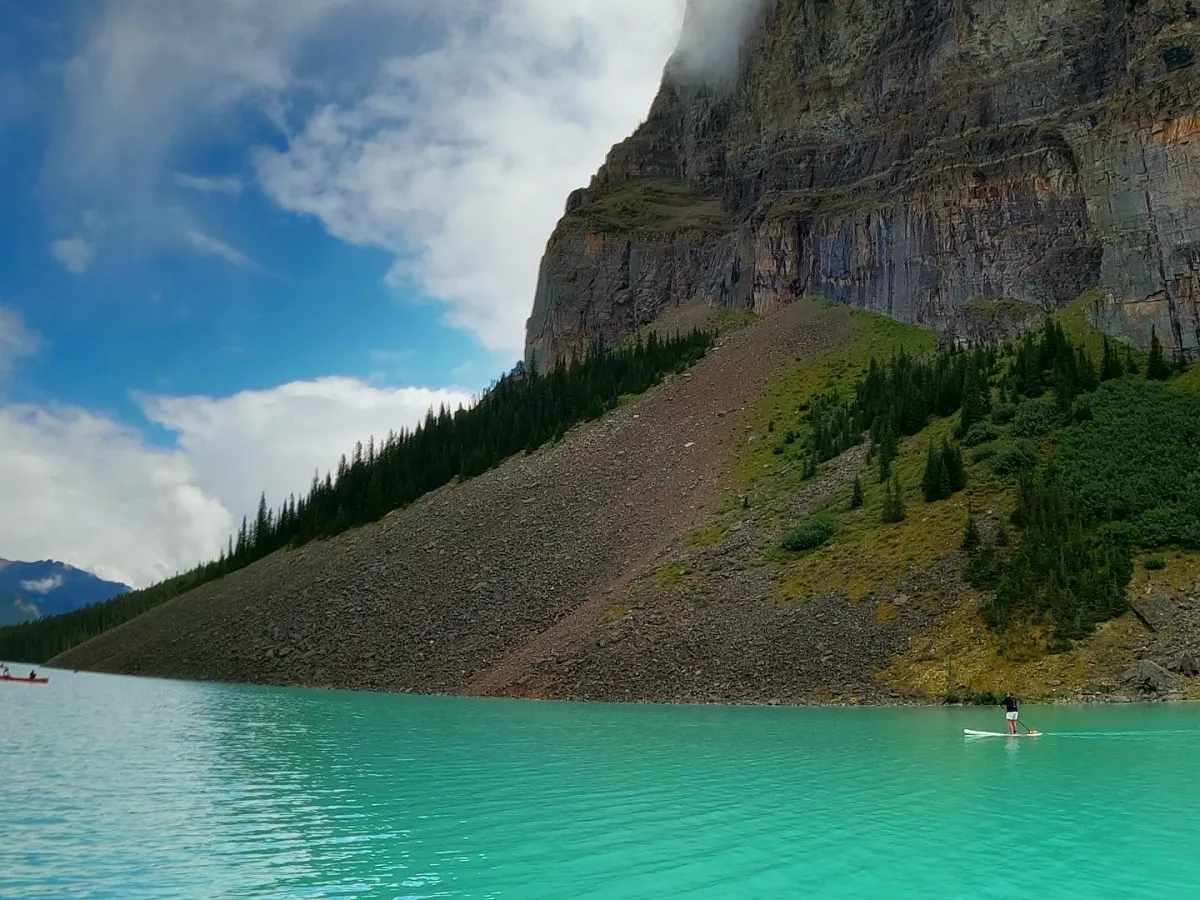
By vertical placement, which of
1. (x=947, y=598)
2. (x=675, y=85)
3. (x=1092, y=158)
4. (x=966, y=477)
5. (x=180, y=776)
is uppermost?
(x=675, y=85)

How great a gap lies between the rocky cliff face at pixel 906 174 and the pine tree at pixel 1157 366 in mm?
5309

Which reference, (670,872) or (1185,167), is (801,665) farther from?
(1185,167)

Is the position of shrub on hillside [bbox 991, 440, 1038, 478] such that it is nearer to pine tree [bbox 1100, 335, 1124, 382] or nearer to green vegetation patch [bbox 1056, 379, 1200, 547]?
green vegetation patch [bbox 1056, 379, 1200, 547]

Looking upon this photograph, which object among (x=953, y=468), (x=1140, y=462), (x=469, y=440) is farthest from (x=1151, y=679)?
(x=469, y=440)

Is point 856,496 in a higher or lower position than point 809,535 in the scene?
higher

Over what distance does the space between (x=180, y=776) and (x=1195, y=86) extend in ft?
312

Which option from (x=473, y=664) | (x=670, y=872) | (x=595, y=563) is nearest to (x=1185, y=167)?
(x=595, y=563)

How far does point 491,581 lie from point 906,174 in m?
83.3

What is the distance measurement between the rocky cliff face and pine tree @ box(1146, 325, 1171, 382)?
17.4 ft

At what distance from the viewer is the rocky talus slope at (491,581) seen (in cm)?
5475

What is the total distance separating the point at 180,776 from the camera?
23.1 m

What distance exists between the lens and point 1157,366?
216 feet

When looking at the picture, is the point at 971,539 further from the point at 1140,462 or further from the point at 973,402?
the point at 973,402

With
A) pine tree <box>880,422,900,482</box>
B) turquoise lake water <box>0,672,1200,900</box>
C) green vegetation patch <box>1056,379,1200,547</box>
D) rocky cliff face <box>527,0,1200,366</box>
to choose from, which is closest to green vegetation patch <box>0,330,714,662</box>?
rocky cliff face <box>527,0,1200,366</box>
